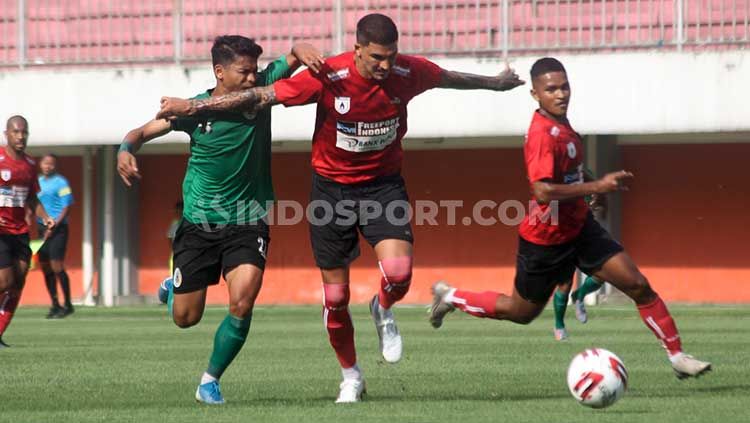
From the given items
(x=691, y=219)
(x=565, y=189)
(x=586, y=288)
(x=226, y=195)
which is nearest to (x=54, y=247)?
(x=586, y=288)

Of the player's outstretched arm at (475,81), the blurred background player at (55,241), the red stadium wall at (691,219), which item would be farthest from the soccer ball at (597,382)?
the red stadium wall at (691,219)

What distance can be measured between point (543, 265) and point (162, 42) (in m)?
17.5

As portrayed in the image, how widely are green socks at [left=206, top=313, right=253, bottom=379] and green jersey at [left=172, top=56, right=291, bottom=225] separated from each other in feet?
2.17

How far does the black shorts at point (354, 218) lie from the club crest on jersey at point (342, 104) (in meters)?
0.49

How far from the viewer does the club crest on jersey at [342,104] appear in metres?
9.66

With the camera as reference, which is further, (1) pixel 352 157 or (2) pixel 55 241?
(2) pixel 55 241

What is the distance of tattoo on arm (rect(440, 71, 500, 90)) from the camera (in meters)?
10.2

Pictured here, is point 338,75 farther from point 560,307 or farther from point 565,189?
point 560,307

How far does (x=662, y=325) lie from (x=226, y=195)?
2945mm

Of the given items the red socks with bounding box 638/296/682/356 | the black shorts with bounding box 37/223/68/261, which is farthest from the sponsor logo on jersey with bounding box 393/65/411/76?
the black shorts with bounding box 37/223/68/261

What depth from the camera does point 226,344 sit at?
959cm

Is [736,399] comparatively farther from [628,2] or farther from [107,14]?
[107,14]

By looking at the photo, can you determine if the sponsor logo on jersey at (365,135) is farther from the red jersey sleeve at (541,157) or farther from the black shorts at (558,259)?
the black shorts at (558,259)

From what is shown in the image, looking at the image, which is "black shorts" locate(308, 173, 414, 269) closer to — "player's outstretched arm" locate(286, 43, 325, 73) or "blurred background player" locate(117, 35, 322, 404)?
"blurred background player" locate(117, 35, 322, 404)
